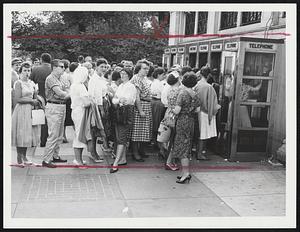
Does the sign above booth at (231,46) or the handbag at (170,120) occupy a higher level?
the sign above booth at (231,46)

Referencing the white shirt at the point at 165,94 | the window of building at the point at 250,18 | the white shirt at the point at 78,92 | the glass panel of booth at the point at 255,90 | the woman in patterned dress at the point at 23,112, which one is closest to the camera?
the woman in patterned dress at the point at 23,112

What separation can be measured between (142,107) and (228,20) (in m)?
4.46

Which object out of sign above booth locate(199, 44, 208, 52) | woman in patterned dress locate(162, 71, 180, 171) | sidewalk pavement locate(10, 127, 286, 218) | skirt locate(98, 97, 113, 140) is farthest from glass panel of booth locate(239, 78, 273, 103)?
skirt locate(98, 97, 113, 140)

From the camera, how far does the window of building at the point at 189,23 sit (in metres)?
12.6

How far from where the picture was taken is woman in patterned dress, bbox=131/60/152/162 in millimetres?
6555

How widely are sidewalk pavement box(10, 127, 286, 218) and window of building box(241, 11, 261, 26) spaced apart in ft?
11.1

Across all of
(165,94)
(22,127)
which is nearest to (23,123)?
(22,127)

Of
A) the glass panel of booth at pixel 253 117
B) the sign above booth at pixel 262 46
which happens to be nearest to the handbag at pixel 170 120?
the glass panel of booth at pixel 253 117

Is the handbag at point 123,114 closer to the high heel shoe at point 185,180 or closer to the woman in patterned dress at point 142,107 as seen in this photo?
the woman in patterned dress at point 142,107

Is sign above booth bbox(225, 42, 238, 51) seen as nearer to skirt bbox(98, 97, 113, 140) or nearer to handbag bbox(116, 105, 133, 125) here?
handbag bbox(116, 105, 133, 125)

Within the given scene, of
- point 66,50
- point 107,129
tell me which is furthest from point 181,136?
point 66,50

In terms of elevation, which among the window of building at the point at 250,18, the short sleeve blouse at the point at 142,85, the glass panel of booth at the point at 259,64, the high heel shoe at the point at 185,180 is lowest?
the high heel shoe at the point at 185,180

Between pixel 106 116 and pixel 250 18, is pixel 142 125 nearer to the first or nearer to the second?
pixel 106 116

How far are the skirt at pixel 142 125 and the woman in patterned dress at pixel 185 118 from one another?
3.50 feet
